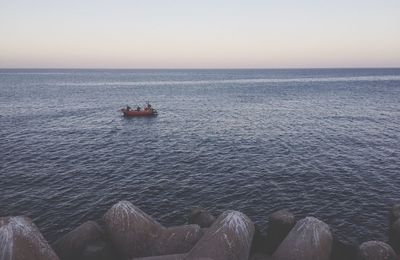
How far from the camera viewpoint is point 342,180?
32.8 meters

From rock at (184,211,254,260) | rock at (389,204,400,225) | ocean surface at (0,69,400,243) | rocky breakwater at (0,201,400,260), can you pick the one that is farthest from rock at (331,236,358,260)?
rock at (184,211,254,260)

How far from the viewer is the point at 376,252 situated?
1612cm

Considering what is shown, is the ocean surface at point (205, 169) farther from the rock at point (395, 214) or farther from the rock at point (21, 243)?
the rock at point (21, 243)

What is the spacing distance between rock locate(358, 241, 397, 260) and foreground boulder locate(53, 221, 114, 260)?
483 inches

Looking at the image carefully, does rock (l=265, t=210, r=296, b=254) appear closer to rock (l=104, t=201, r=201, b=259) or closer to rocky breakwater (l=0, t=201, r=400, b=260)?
rocky breakwater (l=0, t=201, r=400, b=260)

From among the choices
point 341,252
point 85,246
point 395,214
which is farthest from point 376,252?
point 85,246

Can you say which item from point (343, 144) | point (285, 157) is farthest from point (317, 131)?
point (285, 157)

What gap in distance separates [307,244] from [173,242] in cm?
641

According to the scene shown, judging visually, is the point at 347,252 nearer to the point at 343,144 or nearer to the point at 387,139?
the point at 343,144

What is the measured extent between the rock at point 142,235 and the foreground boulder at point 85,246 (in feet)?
2.13

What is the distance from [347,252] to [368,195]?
12421mm

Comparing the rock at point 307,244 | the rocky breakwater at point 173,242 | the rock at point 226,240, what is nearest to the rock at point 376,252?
the rocky breakwater at point 173,242

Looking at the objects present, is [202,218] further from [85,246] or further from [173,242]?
[85,246]

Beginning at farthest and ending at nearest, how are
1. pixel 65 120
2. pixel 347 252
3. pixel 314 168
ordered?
pixel 65 120, pixel 314 168, pixel 347 252
